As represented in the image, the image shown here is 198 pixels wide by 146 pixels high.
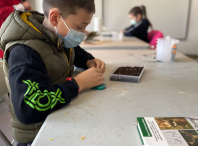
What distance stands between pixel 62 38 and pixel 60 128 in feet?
1.54

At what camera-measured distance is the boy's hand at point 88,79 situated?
28.3 inches

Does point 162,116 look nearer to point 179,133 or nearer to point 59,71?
point 179,133

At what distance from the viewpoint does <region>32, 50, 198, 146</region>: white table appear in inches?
17.7

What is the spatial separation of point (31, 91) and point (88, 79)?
0.85 feet

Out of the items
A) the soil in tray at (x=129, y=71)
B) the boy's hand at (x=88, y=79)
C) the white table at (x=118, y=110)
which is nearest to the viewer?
the white table at (x=118, y=110)

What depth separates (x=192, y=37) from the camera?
3.88 meters

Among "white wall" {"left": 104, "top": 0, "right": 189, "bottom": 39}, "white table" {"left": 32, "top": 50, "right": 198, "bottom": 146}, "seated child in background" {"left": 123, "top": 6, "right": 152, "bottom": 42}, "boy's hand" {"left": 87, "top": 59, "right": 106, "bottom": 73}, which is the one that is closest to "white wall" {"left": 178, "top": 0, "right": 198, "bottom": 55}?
"white wall" {"left": 104, "top": 0, "right": 189, "bottom": 39}

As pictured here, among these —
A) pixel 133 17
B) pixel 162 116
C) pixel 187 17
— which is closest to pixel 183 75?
pixel 162 116

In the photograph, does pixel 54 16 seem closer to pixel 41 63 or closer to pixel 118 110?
pixel 41 63

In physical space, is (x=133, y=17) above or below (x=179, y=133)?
above

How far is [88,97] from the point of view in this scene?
0.68 m

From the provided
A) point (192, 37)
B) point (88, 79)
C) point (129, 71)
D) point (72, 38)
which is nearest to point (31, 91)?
point (88, 79)

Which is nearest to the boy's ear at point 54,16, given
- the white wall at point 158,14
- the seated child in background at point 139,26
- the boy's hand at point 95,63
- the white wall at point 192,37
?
the boy's hand at point 95,63

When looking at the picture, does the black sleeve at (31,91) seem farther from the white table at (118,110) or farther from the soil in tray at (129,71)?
the soil in tray at (129,71)
